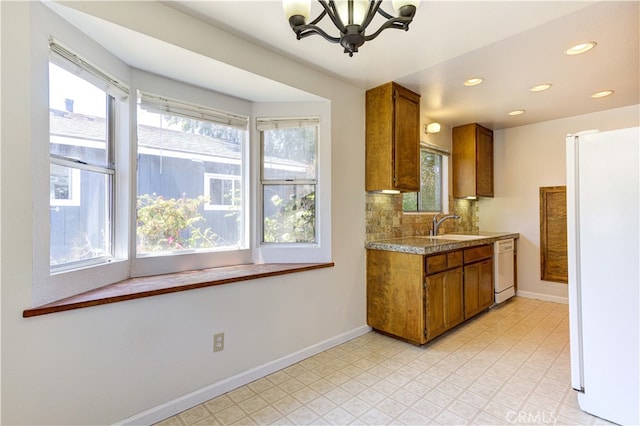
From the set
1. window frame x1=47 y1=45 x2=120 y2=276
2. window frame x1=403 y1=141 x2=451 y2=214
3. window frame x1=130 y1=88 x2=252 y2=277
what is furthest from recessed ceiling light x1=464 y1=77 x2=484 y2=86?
window frame x1=47 y1=45 x2=120 y2=276

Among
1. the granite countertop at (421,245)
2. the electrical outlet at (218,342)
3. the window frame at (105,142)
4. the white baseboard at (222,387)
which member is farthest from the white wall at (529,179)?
the window frame at (105,142)

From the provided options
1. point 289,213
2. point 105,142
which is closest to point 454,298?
point 289,213

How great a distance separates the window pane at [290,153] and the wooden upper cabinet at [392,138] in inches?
24.4

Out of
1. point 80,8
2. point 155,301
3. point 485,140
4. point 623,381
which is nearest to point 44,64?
point 80,8

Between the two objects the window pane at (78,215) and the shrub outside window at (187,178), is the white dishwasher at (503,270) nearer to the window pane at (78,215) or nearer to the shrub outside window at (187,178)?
the shrub outside window at (187,178)

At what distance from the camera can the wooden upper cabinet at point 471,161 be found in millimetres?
4160

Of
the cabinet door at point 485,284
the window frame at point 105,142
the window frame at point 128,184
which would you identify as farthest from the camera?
the cabinet door at point 485,284

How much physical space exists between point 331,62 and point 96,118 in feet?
5.69

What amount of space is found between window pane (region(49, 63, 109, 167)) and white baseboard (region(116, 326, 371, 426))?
156 cm

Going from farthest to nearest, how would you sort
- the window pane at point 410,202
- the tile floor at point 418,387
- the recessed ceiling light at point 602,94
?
the window pane at point 410,202, the recessed ceiling light at point 602,94, the tile floor at point 418,387

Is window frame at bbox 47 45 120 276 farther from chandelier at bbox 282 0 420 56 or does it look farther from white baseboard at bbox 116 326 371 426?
chandelier at bbox 282 0 420 56

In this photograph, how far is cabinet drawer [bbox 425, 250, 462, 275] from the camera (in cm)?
270

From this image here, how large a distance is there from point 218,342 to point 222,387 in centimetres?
31

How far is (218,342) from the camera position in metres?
2.06
